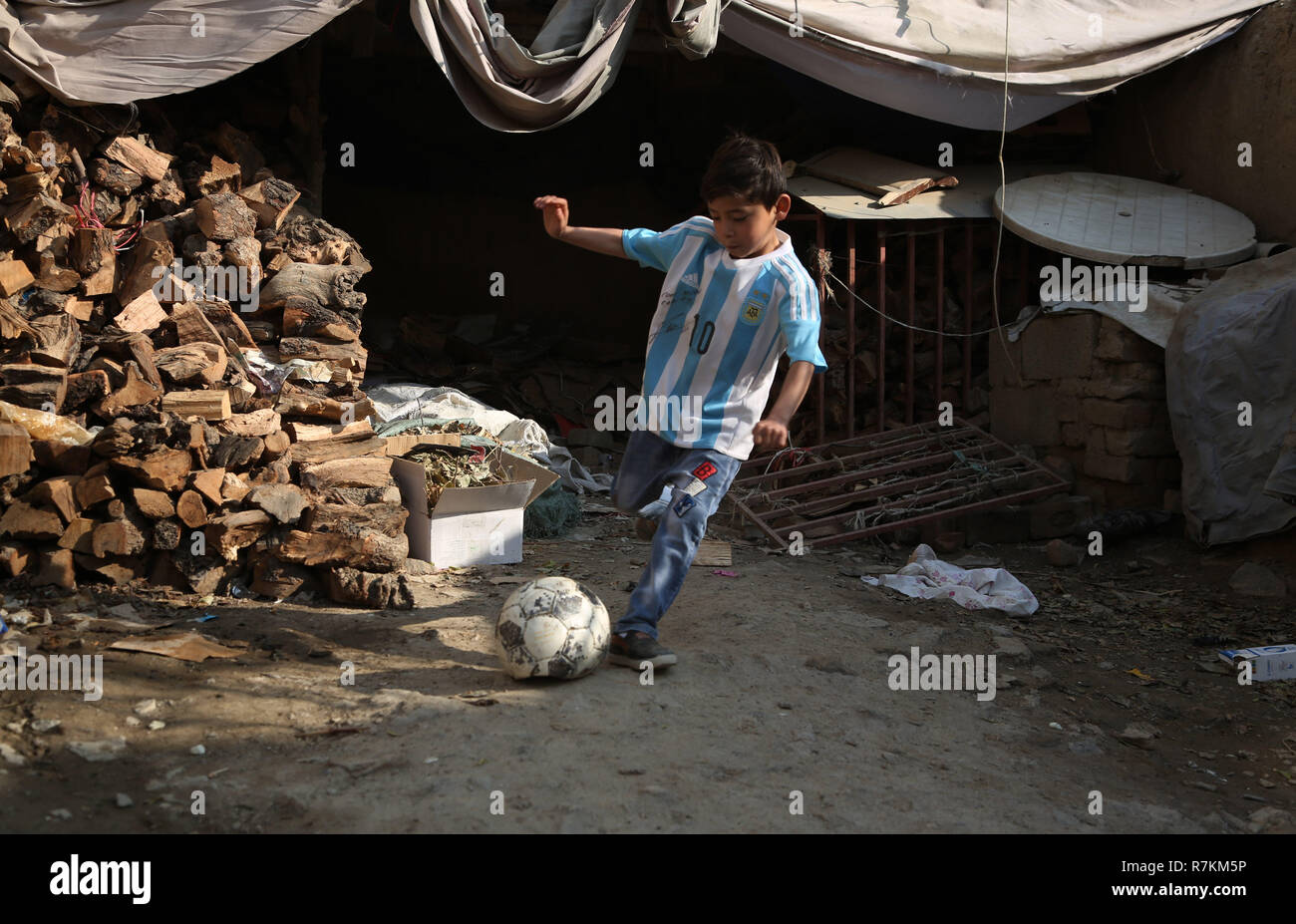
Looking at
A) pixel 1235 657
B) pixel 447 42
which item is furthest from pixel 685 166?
pixel 1235 657

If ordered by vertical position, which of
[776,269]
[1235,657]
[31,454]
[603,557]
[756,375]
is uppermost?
[776,269]

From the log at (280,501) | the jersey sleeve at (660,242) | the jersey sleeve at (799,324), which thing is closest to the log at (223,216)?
the log at (280,501)

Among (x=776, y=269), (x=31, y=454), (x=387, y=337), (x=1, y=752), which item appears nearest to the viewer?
(x=1, y=752)

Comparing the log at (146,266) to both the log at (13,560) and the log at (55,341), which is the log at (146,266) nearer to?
the log at (55,341)

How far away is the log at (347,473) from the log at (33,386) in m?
0.97

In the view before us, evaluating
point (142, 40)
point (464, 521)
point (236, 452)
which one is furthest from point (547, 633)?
point (142, 40)

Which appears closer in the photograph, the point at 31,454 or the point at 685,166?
the point at 31,454

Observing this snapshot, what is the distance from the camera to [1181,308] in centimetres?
587

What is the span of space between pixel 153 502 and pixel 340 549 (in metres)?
0.71

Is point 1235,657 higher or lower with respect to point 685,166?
lower

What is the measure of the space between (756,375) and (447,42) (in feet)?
10.1

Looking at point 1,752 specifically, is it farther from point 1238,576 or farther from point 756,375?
point 1238,576

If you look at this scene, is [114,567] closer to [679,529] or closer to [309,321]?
[309,321]

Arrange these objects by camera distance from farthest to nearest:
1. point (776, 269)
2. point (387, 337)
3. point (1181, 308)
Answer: point (387, 337)
point (1181, 308)
point (776, 269)
